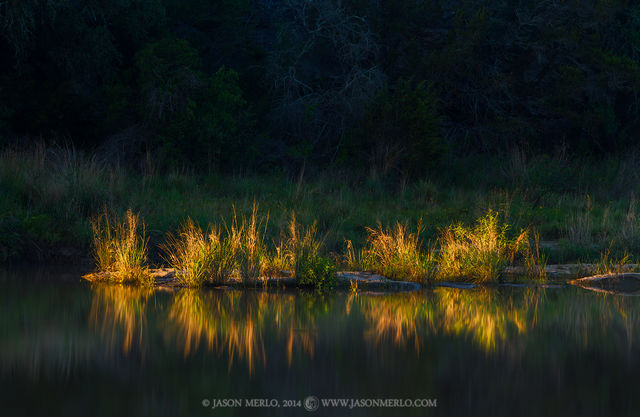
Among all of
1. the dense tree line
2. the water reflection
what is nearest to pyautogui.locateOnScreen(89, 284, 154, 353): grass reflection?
the water reflection

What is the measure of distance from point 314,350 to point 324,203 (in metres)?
10.3

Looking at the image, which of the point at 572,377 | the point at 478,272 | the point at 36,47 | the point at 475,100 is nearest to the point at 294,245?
the point at 478,272

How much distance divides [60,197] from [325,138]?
1236cm

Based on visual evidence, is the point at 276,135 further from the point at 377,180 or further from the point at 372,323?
the point at 372,323

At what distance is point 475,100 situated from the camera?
2748 cm

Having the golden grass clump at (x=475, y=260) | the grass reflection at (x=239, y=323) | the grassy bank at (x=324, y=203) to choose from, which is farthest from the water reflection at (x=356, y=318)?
the grassy bank at (x=324, y=203)

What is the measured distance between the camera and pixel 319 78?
26984mm

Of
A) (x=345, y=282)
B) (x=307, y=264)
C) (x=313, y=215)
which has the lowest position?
(x=345, y=282)

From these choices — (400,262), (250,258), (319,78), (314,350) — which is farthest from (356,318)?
(319,78)

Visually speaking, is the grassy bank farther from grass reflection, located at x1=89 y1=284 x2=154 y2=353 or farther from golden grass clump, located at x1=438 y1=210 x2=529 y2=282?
grass reflection, located at x1=89 y1=284 x2=154 y2=353

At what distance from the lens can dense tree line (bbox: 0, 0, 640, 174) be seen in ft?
74.5

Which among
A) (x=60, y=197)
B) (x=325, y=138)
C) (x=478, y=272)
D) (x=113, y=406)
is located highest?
(x=325, y=138)

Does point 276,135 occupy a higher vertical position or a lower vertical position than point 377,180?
higher

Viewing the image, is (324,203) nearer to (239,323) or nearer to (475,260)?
(475,260)
